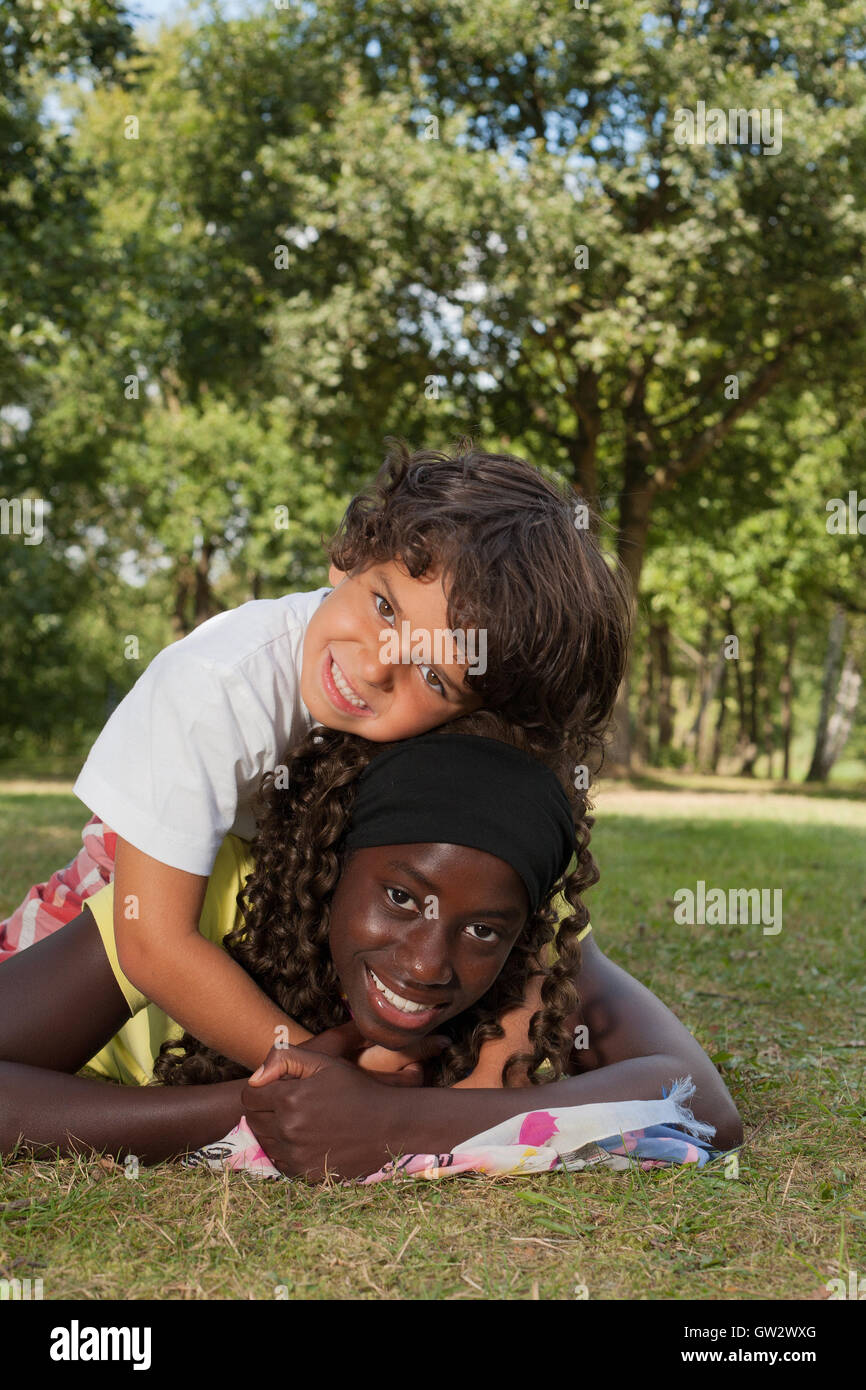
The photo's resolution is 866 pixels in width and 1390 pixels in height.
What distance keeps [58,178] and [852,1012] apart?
433 inches

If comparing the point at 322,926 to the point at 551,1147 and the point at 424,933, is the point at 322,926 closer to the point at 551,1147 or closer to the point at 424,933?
the point at 424,933

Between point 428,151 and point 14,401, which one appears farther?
point 14,401

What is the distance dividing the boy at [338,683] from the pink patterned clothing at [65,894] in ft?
1.96

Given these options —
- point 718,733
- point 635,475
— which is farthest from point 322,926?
point 718,733

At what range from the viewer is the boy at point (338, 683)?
2871mm

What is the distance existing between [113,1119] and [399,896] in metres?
0.85

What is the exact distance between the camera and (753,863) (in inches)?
378

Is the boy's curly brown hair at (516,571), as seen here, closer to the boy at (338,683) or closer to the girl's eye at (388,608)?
the boy at (338,683)

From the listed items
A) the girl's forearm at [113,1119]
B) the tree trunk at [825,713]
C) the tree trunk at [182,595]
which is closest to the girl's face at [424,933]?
the girl's forearm at [113,1119]

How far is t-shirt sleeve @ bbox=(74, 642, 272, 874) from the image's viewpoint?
9.36 ft

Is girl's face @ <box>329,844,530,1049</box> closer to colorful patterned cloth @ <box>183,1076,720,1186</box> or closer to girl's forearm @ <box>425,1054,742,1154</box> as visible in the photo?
girl's forearm @ <box>425,1054,742,1154</box>

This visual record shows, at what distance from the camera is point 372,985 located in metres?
2.94

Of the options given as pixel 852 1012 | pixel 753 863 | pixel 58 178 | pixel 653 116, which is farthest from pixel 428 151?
pixel 852 1012

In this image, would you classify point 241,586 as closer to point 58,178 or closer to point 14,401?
point 14,401
